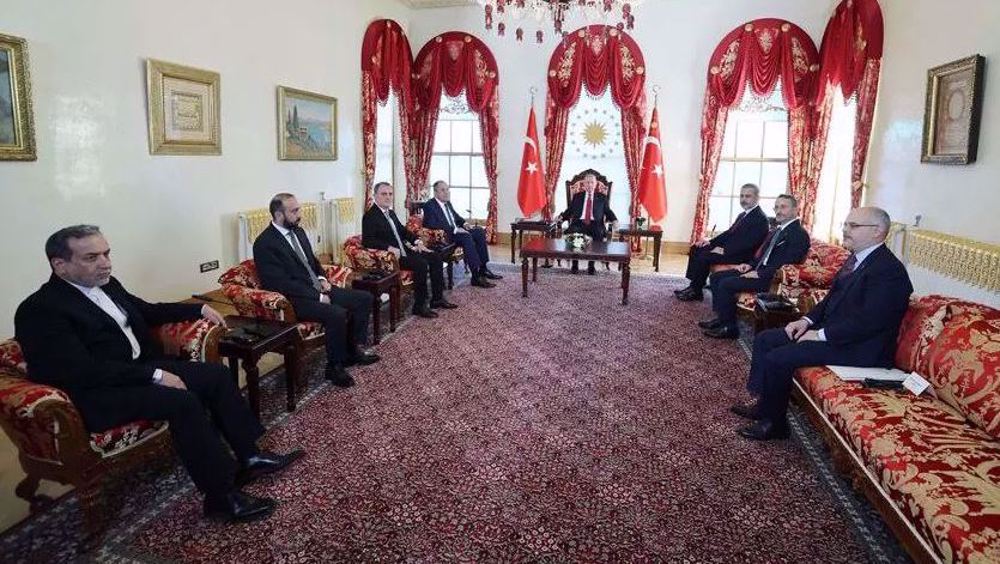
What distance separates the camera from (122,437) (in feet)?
8.76

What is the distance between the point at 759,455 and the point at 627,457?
71cm

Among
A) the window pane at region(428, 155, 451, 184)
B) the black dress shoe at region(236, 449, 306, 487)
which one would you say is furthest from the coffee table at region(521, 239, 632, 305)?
the black dress shoe at region(236, 449, 306, 487)

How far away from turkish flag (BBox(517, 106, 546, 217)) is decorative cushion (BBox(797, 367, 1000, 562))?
274 inches

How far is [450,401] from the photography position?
4051 millimetres

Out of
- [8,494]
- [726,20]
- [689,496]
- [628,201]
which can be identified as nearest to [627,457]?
[689,496]

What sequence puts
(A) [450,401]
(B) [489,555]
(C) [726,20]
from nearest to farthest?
(B) [489,555], (A) [450,401], (C) [726,20]

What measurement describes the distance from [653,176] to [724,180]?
1.21 metres

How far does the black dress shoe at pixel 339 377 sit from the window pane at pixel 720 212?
7.02 m

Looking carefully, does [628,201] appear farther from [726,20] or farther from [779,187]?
[726,20]

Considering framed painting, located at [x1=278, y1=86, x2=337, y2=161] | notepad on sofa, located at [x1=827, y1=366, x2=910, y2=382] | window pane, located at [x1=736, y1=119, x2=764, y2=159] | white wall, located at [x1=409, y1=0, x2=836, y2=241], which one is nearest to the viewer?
notepad on sofa, located at [x1=827, y1=366, x2=910, y2=382]

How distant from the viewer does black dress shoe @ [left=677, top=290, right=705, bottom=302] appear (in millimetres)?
6844

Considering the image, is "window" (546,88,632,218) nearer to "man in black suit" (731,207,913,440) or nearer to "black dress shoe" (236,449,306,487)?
"man in black suit" (731,207,913,440)

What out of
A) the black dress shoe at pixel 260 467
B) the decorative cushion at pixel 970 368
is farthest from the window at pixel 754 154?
the black dress shoe at pixel 260 467

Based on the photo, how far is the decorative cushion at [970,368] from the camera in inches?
105
